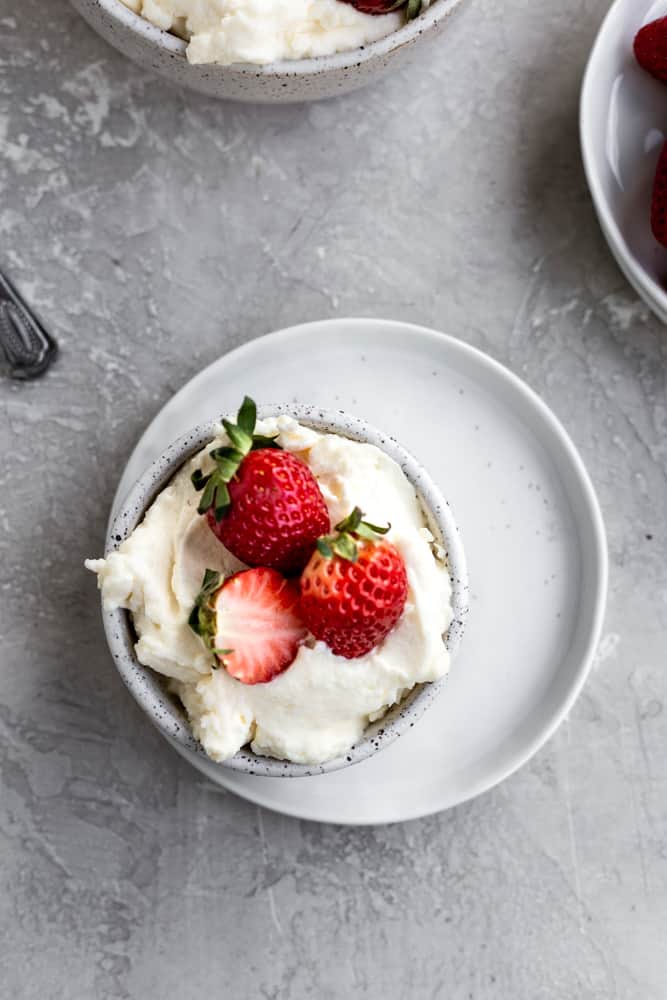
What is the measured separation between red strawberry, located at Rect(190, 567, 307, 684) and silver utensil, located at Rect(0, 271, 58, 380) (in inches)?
19.3

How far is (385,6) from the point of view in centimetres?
118

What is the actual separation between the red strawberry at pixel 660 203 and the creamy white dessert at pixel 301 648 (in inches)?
19.6

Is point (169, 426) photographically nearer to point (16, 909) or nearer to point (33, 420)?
point (33, 420)

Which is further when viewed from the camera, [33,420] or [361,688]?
[33,420]

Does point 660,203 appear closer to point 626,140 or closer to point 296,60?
point 626,140

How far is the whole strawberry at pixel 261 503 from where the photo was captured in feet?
3.35

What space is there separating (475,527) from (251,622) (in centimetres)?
44

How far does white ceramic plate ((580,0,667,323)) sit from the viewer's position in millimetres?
1399

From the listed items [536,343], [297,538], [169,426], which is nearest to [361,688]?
[297,538]

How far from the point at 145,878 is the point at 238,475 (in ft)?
2.13

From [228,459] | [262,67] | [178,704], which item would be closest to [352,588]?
[228,459]

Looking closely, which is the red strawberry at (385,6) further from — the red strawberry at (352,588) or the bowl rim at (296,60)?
the red strawberry at (352,588)

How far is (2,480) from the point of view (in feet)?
4.75

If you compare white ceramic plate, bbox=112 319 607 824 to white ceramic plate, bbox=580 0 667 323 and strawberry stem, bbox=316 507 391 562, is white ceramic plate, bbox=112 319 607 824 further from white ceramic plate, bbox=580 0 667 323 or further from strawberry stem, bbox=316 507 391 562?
strawberry stem, bbox=316 507 391 562
